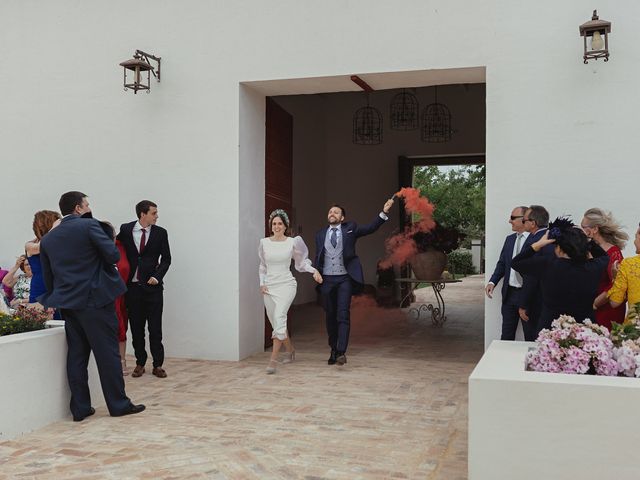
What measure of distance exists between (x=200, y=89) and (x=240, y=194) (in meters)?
1.26

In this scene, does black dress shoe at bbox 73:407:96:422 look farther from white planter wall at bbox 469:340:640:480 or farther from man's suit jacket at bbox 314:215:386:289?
white planter wall at bbox 469:340:640:480

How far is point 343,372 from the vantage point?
6277 mm

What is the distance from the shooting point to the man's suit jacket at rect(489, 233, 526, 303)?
5.76m

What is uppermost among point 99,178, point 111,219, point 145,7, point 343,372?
point 145,7

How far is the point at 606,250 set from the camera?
14.9ft

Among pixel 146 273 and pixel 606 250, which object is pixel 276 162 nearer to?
pixel 146 273

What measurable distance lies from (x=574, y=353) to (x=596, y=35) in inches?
141

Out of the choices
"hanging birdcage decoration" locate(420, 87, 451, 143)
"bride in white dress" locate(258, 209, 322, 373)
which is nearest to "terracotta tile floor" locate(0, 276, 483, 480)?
"bride in white dress" locate(258, 209, 322, 373)

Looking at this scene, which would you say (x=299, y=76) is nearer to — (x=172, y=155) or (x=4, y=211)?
(x=172, y=155)

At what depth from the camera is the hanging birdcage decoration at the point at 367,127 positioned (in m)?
13.2

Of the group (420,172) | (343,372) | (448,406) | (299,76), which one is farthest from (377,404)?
(420,172)

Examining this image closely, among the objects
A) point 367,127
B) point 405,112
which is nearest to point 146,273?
point 405,112

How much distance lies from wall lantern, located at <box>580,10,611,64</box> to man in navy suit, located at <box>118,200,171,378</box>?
424cm

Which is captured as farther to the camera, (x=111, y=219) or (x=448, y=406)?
(x=111, y=219)
